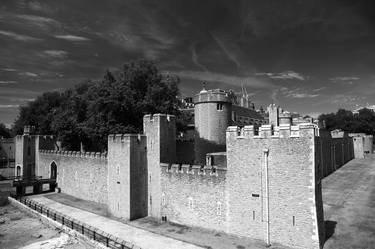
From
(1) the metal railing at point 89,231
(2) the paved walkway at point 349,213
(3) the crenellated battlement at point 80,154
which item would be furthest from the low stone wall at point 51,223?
(2) the paved walkway at point 349,213

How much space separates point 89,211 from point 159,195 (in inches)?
336

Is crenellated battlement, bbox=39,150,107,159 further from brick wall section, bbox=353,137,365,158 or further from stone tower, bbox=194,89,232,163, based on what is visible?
brick wall section, bbox=353,137,365,158

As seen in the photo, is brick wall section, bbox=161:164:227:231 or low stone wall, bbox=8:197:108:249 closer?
low stone wall, bbox=8:197:108:249

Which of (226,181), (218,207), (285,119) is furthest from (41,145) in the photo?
(285,119)

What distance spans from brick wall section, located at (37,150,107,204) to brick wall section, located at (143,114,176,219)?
7.44 m

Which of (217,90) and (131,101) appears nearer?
(217,90)

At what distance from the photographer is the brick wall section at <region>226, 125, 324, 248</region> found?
597 inches

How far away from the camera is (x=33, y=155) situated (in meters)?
44.1

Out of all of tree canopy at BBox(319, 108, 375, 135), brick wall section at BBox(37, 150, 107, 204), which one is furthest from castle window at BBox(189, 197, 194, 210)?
tree canopy at BBox(319, 108, 375, 135)

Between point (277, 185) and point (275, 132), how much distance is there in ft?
10.5

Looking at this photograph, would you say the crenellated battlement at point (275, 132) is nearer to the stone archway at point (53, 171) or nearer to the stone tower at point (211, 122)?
the stone tower at point (211, 122)

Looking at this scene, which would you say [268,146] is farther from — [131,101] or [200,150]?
[131,101]

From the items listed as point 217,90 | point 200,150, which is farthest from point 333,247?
point 217,90

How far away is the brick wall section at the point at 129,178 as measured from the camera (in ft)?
75.0
